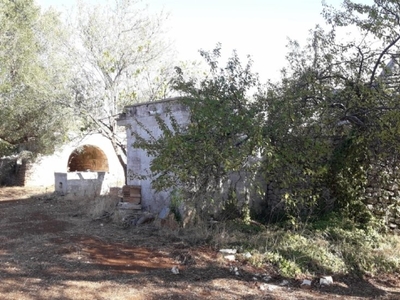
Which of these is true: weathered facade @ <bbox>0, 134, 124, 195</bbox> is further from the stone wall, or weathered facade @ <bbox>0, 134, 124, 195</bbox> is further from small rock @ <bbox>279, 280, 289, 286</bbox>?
small rock @ <bbox>279, 280, 289, 286</bbox>

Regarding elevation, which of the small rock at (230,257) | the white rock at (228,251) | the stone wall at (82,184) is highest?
the stone wall at (82,184)

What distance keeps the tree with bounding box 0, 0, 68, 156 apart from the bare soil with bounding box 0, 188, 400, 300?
6190 mm

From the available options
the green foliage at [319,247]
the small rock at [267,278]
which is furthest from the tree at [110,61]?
the small rock at [267,278]

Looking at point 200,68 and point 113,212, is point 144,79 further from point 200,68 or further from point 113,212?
point 113,212

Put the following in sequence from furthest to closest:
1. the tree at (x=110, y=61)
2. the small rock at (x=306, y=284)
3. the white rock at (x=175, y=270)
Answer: the tree at (x=110, y=61), the white rock at (x=175, y=270), the small rock at (x=306, y=284)

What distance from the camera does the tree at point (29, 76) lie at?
13789mm

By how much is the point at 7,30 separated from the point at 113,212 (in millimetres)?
8480

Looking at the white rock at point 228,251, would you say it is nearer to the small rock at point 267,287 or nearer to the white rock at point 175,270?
the white rock at point 175,270

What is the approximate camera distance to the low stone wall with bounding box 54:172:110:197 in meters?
14.3

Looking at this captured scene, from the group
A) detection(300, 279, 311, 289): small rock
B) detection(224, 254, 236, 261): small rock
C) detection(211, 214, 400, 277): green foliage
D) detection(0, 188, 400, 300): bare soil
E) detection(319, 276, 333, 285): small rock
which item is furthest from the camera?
detection(224, 254, 236, 261): small rock

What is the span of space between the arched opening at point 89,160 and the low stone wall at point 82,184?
586 cm

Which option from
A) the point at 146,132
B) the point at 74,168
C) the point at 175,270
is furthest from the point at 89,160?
the point at 175,270

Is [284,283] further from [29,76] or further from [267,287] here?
[29,76]

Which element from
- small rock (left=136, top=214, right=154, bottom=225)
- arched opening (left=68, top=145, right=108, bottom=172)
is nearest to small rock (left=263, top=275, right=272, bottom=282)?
small rock (left=136, top=214, right=154, bottom=225)
